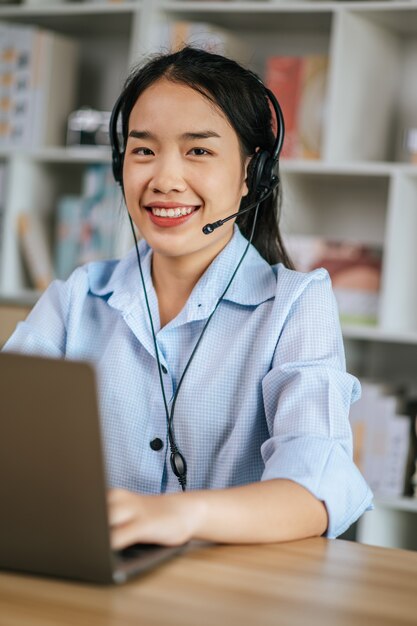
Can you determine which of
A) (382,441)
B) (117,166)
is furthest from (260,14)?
(117,166)

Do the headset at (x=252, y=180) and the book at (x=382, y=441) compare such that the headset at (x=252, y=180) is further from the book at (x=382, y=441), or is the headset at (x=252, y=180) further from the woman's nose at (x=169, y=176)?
the book at (x=382, y=441)

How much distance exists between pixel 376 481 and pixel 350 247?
660 millimetres

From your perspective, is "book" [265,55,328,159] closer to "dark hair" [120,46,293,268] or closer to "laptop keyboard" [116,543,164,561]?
"dark hair" [120,46,293,268]

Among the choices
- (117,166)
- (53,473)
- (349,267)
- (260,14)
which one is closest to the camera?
(53,473)

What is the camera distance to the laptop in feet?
2.52

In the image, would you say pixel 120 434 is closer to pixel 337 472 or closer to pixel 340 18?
pixel 337 472

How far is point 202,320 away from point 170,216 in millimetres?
167

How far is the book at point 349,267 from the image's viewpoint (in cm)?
277

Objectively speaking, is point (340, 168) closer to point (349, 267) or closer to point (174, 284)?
point (349, 267)

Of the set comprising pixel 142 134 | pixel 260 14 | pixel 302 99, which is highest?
pixel 260 14

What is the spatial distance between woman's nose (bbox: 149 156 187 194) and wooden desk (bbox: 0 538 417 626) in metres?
0.64

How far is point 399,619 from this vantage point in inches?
31.2

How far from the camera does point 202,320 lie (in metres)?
1.46

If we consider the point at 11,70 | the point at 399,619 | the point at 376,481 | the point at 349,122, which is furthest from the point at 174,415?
the point at 11,70
